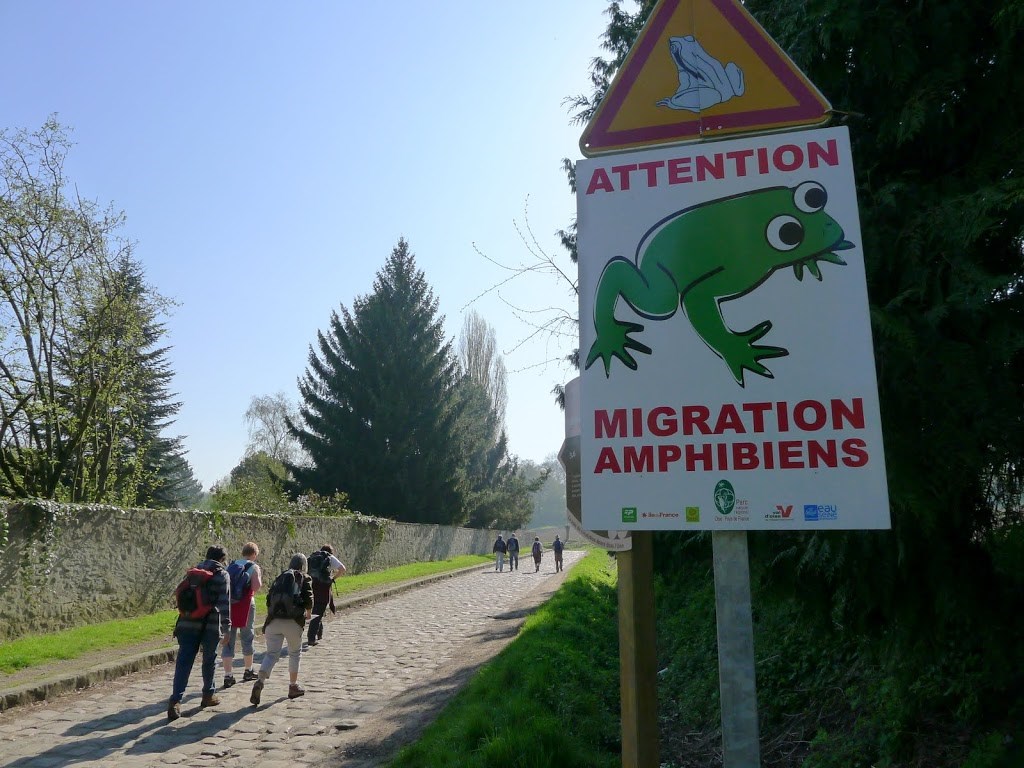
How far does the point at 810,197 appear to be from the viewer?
201 cm

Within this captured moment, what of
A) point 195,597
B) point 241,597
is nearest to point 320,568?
point 241,597

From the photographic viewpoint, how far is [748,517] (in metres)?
Result: 1.87

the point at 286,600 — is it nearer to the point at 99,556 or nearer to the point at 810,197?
the point at 99,556

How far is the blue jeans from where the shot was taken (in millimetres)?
7925

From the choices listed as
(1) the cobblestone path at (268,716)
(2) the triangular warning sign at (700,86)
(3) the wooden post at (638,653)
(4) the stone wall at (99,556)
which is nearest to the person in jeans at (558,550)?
(4) the stone wall at (99,556)

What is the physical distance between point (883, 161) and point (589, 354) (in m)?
3.34

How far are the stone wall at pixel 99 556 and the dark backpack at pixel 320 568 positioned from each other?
13.3 ft

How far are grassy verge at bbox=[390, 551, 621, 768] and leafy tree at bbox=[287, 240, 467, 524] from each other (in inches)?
1232

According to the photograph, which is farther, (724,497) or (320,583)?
(320,583)

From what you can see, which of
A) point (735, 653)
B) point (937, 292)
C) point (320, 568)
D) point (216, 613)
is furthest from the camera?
point (320, 568)

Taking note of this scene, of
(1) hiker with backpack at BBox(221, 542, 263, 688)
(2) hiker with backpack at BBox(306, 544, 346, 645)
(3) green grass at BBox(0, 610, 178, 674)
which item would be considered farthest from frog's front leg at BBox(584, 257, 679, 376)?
(2) hiker with backpack at BBox(306, 544, 346, 645)

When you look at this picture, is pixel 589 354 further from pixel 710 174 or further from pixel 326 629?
pixel 326 629

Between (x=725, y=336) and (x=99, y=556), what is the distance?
14.4 metres

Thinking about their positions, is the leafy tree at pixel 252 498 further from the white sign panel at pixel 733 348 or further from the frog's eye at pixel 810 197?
the frog's eye at pixel 810 197
